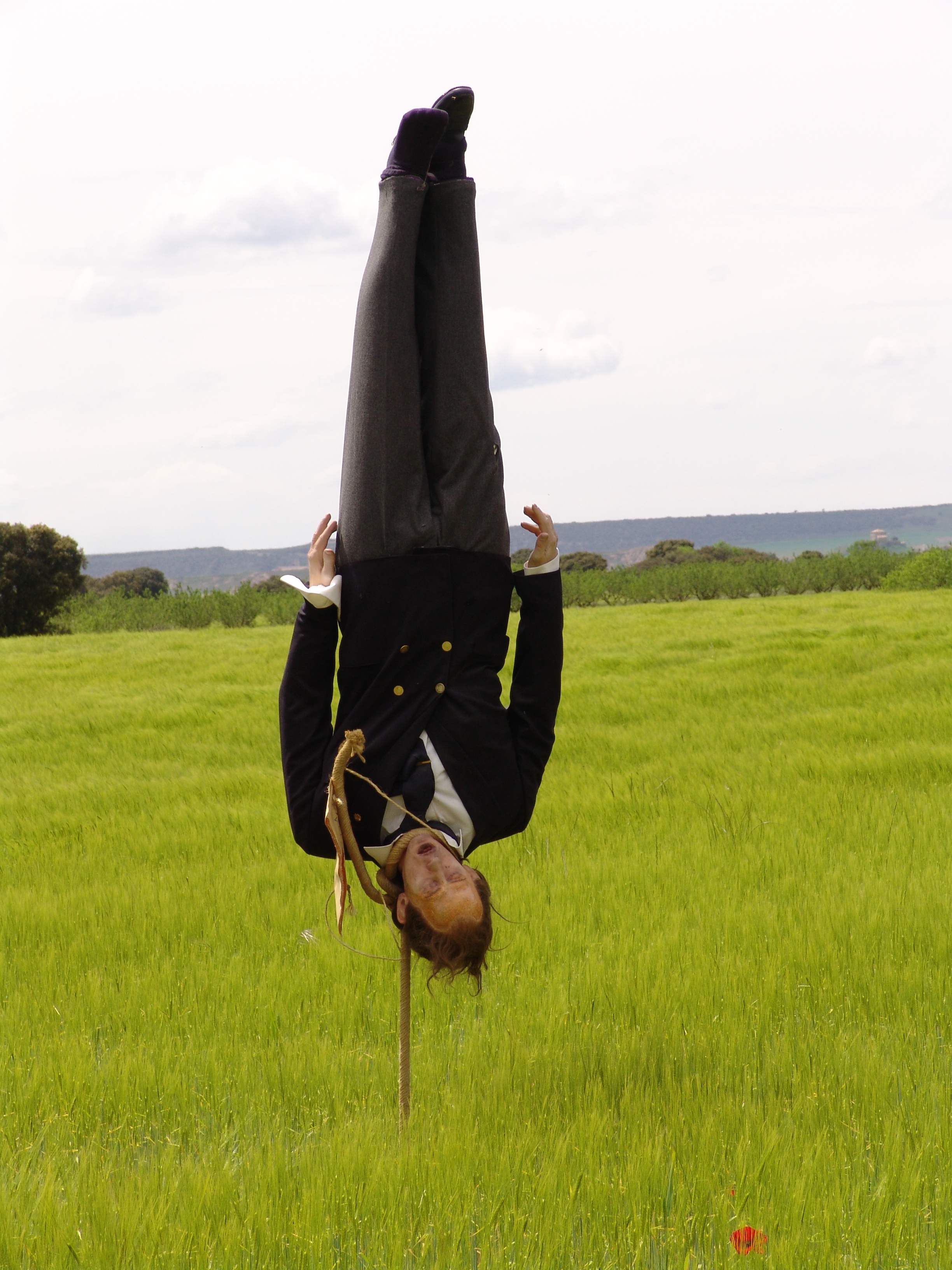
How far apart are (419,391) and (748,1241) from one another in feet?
7.39

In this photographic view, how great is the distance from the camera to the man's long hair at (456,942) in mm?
2654

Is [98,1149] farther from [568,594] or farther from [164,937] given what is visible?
[568,594]

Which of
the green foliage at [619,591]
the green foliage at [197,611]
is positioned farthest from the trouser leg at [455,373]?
the green foliage at [619,591]

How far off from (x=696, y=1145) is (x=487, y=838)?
1.04 metres

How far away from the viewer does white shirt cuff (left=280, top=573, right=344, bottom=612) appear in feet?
9.44

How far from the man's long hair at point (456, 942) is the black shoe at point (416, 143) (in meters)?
1.87

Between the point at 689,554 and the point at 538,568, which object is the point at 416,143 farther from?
the point at 689,554

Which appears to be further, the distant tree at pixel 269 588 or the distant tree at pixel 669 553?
the distant tree at pixel 669 553

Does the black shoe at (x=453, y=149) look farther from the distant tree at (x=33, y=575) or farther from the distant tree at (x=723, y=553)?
the distant tree at (x=723, y=553)

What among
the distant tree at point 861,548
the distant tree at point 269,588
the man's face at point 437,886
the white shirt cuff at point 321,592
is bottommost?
the man's face at point 437,886

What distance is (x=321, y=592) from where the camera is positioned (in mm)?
2898

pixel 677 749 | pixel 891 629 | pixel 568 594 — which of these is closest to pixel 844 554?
pixel 568 594

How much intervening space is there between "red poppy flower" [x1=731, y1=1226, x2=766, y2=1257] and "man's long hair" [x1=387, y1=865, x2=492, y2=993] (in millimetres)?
845

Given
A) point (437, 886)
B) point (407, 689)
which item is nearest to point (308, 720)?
point (407, 689)
